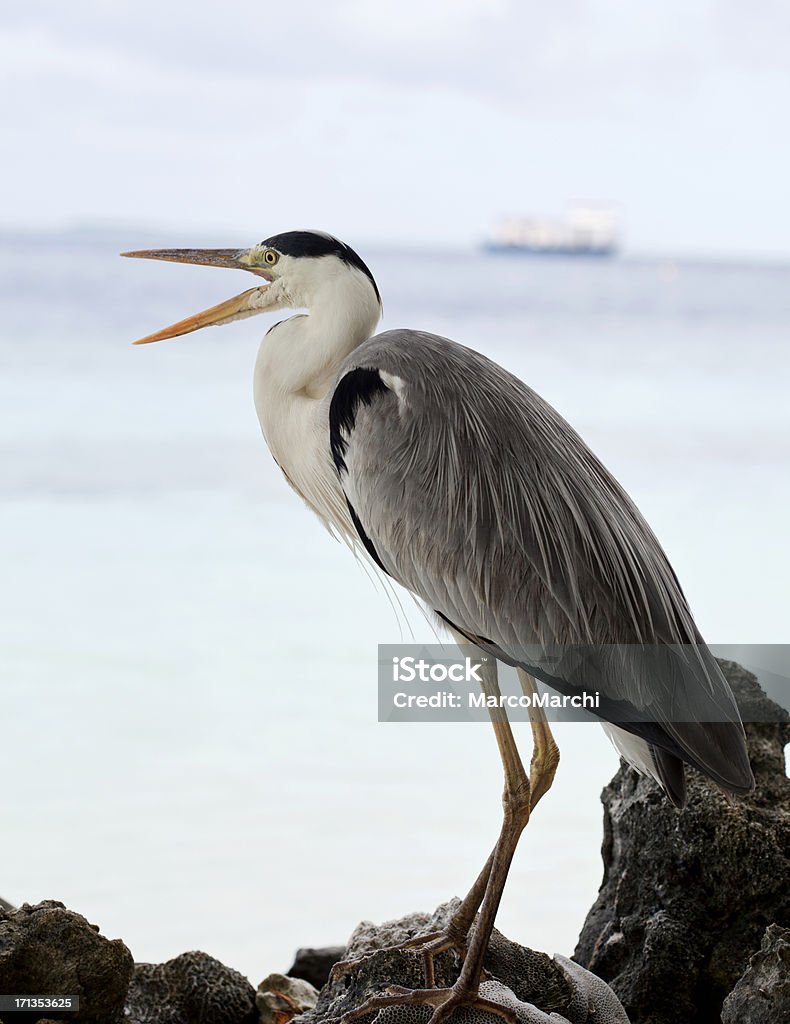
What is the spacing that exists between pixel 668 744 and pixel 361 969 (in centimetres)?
60

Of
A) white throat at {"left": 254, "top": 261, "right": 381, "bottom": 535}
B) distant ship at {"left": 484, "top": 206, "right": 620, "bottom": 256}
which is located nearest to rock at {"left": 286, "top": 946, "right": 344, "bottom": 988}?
white throat at {"left": 254, "top": 261, "right": 381, "bottom": 535}

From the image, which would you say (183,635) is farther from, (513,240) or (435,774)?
(513,240)

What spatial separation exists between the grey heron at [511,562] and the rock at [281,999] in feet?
1.34

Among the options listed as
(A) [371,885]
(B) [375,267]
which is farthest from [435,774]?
(B) [375,267]

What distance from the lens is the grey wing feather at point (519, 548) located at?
193cm

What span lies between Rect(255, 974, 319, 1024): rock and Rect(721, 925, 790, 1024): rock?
0.80 m

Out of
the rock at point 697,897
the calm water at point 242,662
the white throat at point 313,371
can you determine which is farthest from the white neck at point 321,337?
the calm water at point 242,662

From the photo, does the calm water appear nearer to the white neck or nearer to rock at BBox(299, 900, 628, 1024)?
rock at BBox(299, 900, 628, 1024)

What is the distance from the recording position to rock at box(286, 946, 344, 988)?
2.71 metres

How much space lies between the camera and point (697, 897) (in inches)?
86.0

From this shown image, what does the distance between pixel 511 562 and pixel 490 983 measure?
2.14 feet

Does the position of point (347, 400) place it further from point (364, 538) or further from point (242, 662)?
point (242, 662)

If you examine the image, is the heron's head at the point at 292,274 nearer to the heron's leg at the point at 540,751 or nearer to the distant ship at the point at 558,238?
the heron's leg at the point at 540,751

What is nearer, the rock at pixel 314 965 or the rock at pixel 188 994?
the rock at pixel 188 994
